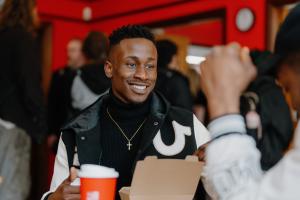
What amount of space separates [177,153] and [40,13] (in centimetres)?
531

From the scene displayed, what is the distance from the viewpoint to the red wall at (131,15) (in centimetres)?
559

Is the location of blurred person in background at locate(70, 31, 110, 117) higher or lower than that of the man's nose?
lower

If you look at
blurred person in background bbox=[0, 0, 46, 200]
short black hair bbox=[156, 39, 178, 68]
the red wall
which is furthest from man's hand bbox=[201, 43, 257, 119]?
the red wall

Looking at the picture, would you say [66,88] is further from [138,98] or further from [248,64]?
[248,64]

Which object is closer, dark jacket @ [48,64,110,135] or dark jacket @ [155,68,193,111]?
dark jacket @ [48,64,110,135]

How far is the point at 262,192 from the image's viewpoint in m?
0.97

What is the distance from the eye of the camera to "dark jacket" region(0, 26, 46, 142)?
3.24 meters

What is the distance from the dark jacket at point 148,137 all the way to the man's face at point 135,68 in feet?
0.26

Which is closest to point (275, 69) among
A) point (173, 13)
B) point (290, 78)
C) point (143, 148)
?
point (290, 78)

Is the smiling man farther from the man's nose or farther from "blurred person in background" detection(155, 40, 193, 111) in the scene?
"blurred person in background" detection(155, 40, 193, 111)

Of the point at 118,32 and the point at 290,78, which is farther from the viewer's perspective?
the point at 118,32

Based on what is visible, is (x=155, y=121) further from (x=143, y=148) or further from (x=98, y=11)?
(x=98, y=11)

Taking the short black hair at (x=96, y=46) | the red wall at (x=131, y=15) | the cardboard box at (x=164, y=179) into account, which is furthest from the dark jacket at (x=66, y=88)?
the red wall at (x=131, y=15)

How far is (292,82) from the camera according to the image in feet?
3.32
